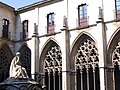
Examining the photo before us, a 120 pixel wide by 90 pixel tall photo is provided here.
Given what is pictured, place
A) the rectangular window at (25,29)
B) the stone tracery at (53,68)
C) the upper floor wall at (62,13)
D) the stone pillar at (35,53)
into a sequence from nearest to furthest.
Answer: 1. the upper floor wall at (62,13)
2. the stone tracery at (53,68)
3. the stone pillar at (35,53)
4. the rectangular window at (25,29)

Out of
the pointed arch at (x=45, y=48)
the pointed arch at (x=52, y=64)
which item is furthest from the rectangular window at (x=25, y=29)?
the pointed arch at (x=52, y=64)

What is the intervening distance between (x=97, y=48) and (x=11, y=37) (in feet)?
29.4

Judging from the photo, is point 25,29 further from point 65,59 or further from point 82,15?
point 65,59

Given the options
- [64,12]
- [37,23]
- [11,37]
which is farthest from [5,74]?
[64,12]

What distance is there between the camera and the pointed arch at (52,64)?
23891 mm

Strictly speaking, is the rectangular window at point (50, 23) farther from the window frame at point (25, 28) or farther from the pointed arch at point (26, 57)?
the pointed arch at point (26, 57)

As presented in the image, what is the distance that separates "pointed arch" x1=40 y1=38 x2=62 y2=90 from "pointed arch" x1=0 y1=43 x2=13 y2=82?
3451mm

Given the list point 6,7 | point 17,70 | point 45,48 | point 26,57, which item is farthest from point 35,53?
point 17,70

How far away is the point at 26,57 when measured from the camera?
26484 millimetres

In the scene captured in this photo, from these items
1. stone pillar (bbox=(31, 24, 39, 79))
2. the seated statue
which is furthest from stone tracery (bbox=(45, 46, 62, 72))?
the seated statue

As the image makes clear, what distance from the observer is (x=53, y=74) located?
78.7ft

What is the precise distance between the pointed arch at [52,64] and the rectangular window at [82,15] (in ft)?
9.10

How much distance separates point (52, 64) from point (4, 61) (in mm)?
4717

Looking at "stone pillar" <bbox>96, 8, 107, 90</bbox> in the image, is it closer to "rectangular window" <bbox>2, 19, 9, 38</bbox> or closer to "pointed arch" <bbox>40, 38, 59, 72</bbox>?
"pointed arch" <bbox>40, 38, 59, 72</bbox>
